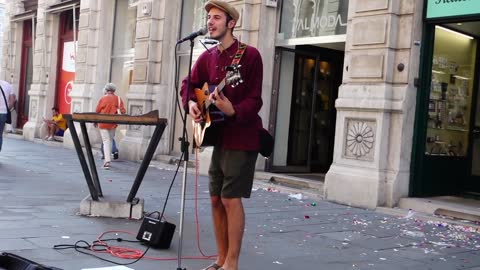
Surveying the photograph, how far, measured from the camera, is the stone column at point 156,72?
14.0 meters

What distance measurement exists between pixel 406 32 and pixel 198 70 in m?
5.05

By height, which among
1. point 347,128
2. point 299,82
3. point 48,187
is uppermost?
point 299,82

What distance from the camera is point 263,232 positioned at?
21.5 ft

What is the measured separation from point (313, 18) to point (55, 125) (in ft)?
34.3

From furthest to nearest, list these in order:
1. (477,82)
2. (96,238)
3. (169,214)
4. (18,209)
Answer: (477,82) < (169,214) < (18,209) < (96,238)

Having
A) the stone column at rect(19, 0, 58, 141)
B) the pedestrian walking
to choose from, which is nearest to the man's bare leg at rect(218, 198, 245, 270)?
the pedestrian walking

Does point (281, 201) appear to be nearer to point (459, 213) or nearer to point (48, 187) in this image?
point (459, 213)

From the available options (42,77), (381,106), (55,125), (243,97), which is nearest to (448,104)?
(381,106)

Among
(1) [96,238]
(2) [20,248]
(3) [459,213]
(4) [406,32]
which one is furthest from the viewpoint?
(4) [406,32]

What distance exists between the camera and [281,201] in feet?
29.5

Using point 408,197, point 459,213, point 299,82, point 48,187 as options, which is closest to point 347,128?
point 408,197

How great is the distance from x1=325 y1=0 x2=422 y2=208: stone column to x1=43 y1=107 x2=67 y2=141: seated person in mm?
11536

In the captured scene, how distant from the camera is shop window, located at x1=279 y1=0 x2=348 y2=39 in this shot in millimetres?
10609

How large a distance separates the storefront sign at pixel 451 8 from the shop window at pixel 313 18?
2.02m
